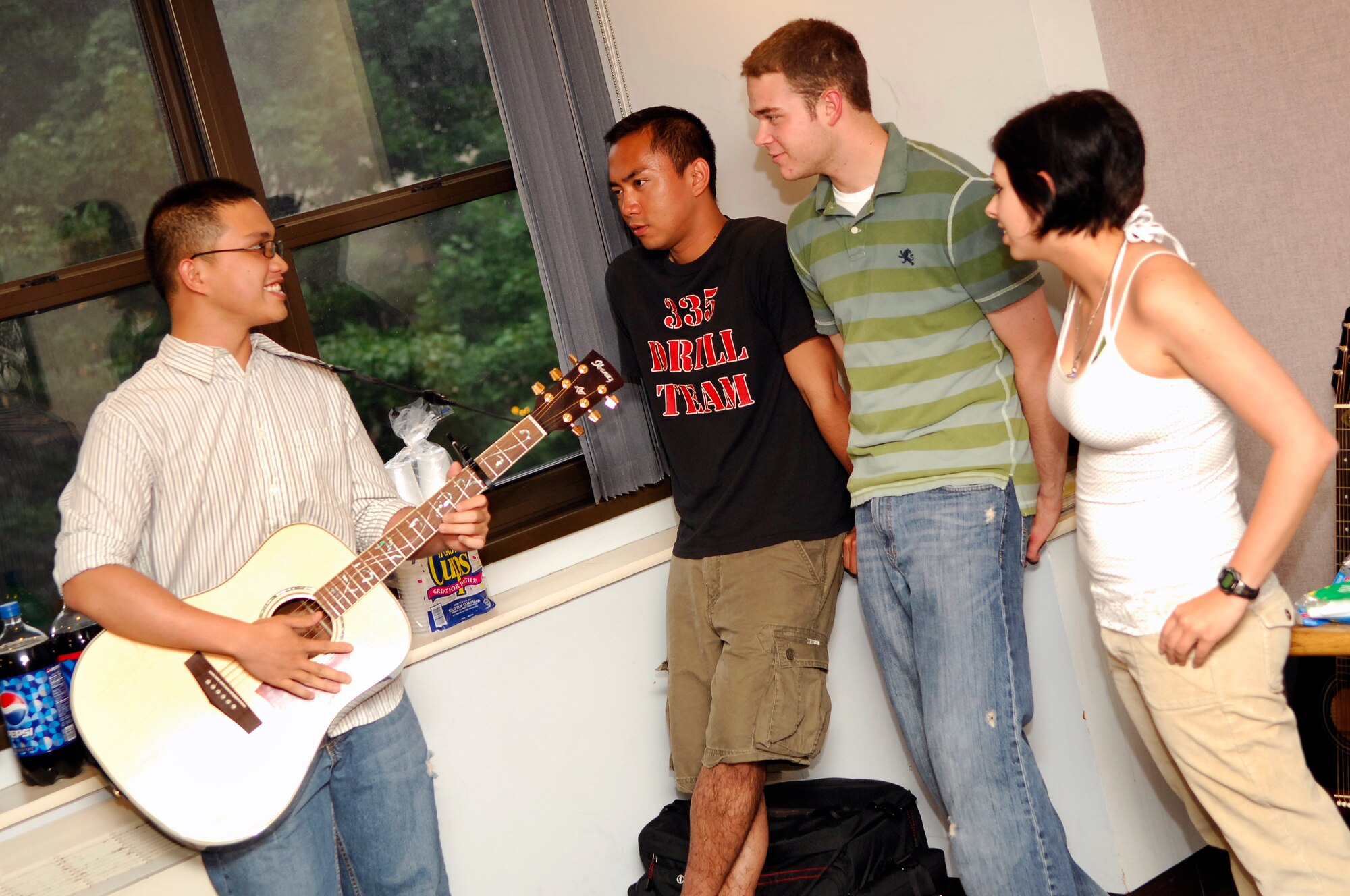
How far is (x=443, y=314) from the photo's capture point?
2520 millimetres

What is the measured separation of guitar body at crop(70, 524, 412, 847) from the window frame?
62 cm

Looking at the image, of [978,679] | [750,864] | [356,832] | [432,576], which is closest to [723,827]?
[750,864]

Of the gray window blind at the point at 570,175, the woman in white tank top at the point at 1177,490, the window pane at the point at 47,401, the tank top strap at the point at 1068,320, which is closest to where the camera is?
the woman in white tank top at the point at 1177,490

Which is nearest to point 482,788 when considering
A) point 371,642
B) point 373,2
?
point 371,642

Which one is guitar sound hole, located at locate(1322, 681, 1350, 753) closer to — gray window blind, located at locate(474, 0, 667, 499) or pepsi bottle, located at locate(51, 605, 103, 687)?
gray window blind, located at locate(474, 0, 667, 499)

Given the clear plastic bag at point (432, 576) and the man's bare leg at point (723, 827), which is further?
the clear plastic bag at point (432, 576)

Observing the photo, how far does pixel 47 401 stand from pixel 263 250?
744mm

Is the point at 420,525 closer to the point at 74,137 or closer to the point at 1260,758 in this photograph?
the point at 74,137

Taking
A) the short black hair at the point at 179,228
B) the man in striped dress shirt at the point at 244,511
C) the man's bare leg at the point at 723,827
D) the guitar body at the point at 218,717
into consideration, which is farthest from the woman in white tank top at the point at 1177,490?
the short black hair at the point at 179,228

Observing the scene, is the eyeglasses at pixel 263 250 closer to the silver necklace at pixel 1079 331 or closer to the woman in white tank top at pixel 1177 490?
the woman in white tank top at pixel 1177 490

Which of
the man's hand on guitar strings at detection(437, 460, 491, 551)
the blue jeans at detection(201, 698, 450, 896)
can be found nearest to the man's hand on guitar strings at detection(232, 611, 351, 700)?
the blue jeans at detection(201, 698, 450, 896)

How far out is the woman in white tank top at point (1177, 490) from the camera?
4.36 feet

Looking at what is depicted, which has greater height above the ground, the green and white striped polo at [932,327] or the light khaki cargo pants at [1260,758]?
the green and white striped polo at [932,327]

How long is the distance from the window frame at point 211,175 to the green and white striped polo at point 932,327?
0.88m
